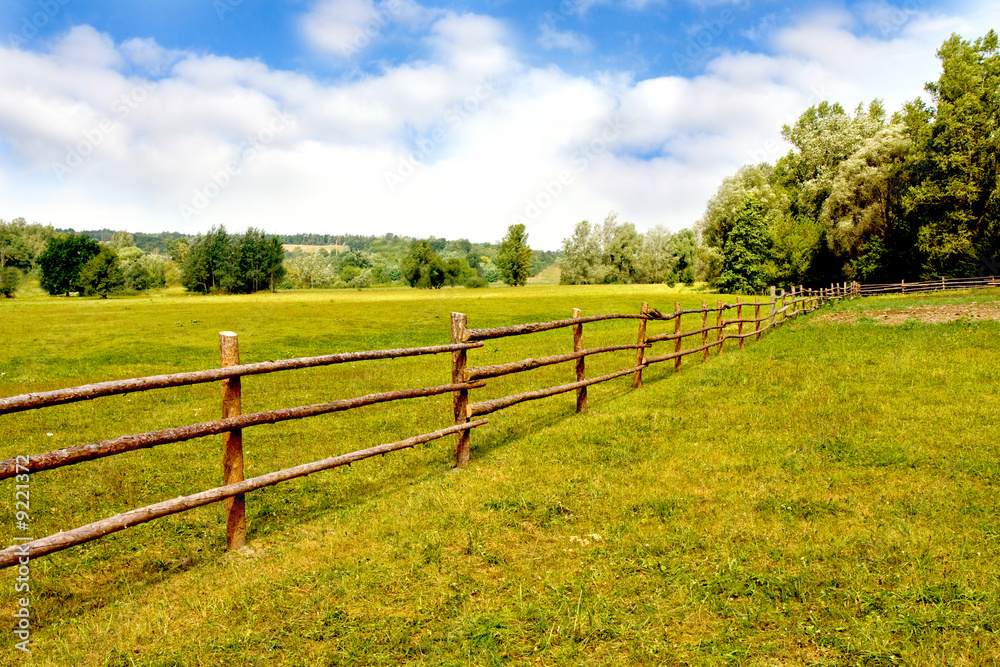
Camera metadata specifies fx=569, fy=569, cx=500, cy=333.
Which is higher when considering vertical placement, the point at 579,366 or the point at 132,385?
the point at 132,385

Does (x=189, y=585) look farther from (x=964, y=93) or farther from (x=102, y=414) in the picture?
(x=964, y=93)

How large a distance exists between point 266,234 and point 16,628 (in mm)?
104896

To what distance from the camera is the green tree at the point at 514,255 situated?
106m

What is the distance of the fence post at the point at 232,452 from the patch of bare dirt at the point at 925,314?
21227 mm

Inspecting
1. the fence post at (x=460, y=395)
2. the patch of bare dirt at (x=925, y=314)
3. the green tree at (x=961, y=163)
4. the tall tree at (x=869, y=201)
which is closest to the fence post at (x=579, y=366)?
the fence post at (x=460, y=395)

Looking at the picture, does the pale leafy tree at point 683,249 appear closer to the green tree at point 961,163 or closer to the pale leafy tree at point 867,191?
the pale leafy tree at point 867,191

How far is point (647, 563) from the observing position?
453cm

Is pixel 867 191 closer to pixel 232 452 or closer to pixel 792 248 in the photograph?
pixel 792 248

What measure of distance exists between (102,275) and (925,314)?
96.5m

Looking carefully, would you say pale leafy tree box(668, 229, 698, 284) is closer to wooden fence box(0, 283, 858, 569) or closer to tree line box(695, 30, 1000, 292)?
tree line box(695, 30, 1000, 292)

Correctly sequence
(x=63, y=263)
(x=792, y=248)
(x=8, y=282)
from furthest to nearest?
(x=63, y=263) → (x=8, y=282) → (x=792, y=248)

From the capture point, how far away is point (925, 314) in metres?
21.4

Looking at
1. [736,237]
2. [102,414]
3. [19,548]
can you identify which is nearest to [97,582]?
[19,548]


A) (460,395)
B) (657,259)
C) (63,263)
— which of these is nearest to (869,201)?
(657,259)
